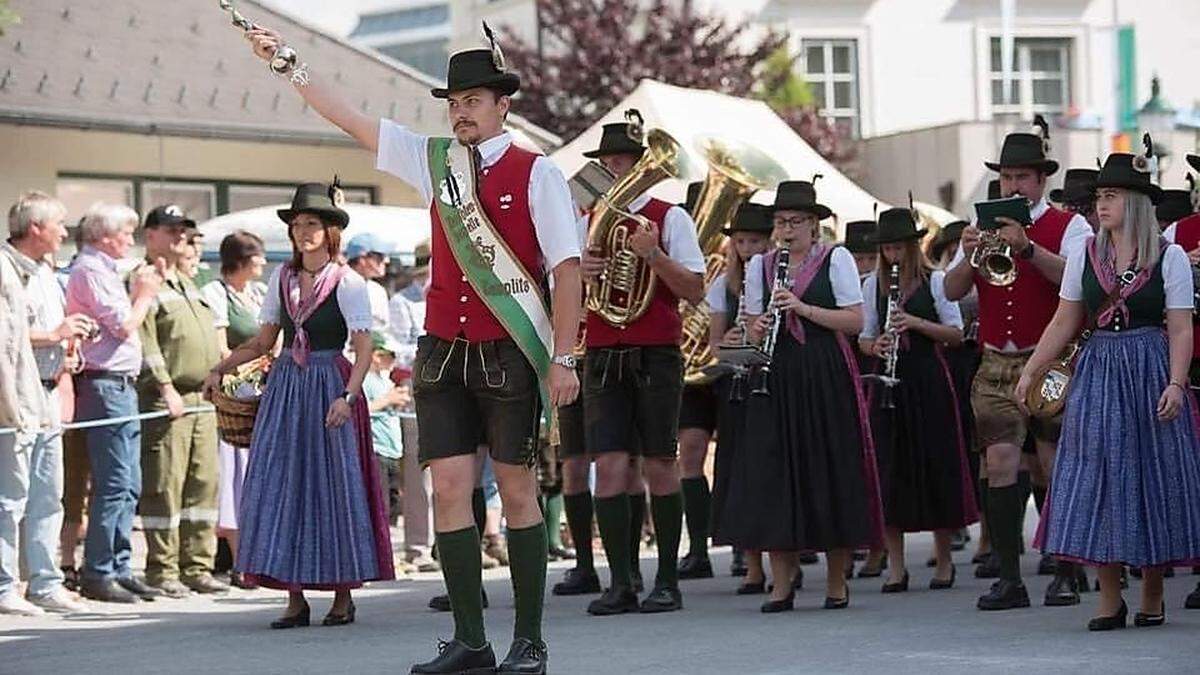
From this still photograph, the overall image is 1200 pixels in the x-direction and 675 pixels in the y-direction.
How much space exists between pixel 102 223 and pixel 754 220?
354 cm

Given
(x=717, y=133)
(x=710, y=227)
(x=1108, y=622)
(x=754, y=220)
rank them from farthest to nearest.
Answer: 1. (x=717, y=133)
2. (x=710, y=227)
3. (x=754, y=220)
4. (x=1108, y=622)

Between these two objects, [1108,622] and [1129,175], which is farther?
[1129,175]

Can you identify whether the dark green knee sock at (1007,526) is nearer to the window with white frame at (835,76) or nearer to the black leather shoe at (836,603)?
the black leather shoe at (836,603)

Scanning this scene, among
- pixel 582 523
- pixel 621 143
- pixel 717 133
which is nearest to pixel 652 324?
pixel 621 143

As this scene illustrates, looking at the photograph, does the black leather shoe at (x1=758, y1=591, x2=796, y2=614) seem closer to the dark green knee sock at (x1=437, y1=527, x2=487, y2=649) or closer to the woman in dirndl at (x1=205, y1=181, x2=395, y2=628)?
the woman in dirndl at (x1=205, y1=181, x2=395, y2=628)

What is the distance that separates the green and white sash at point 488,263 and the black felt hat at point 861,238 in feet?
17.5

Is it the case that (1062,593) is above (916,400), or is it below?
below

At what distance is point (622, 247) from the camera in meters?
11.3

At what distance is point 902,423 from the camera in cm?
1290

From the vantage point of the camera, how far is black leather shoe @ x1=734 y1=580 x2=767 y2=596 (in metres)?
12.3

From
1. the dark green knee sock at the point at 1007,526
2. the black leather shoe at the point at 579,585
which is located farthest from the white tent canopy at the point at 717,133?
the dark green knee sock at the point at 1007,526

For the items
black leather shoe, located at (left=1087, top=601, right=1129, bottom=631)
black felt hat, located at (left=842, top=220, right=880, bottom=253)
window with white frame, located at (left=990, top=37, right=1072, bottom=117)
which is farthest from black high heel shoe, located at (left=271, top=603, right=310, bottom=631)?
window with white frame, located at (left=990, top=37, right=1072, bottom=117)

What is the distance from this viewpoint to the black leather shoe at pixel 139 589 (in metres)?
12.7

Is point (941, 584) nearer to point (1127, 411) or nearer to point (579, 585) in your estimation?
point (579, 585)
